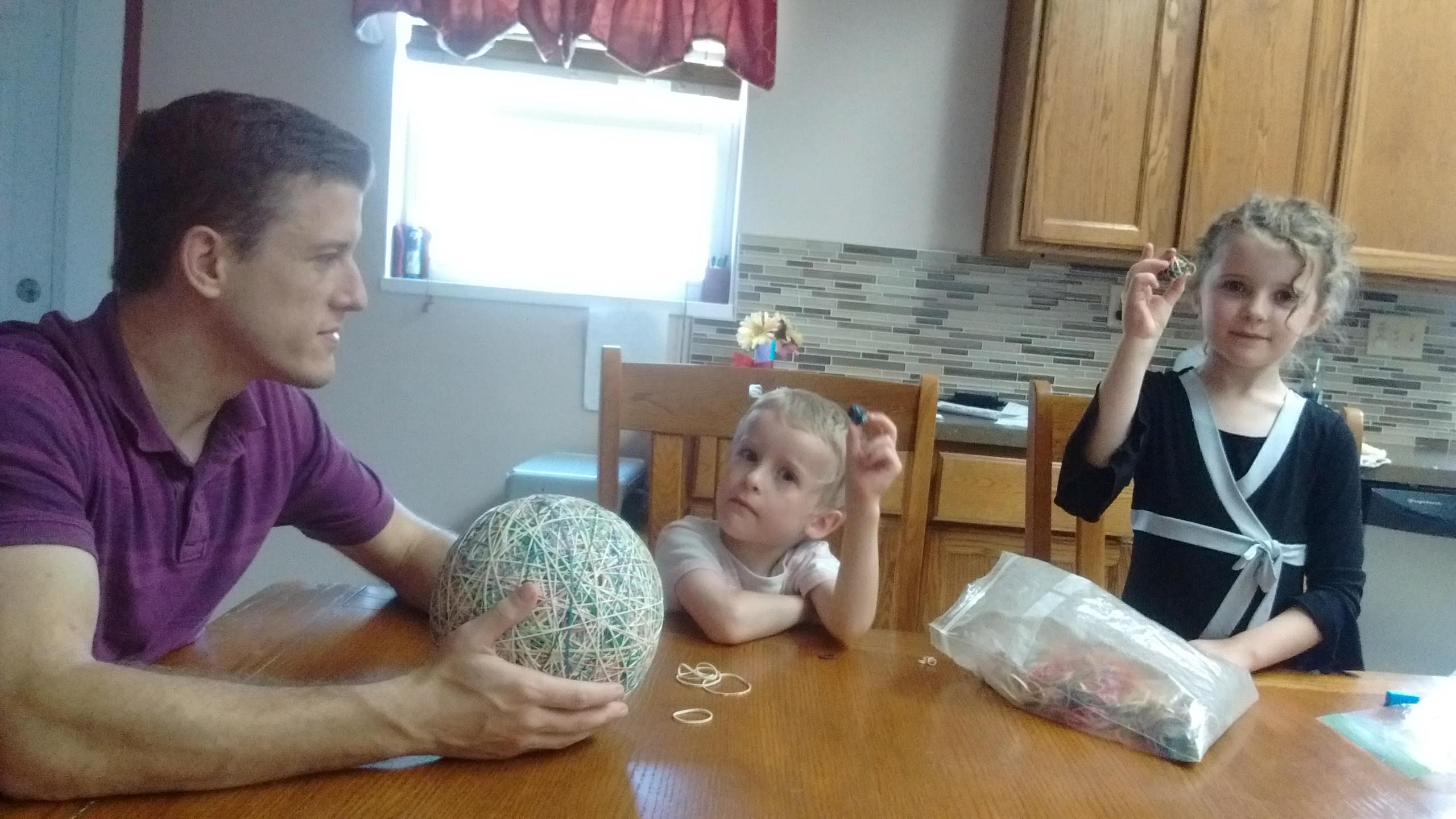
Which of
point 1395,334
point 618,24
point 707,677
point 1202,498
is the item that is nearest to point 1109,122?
point 1395,334

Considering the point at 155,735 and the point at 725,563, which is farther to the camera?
the point at 725,563

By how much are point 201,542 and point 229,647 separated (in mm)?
96

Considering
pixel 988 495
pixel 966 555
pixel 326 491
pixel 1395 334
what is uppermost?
pixel 1395 334

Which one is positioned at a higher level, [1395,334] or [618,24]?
[618,24]

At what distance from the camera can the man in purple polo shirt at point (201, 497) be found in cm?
57

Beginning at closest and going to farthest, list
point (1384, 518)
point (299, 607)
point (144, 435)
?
point (144, 435) < point (299, 607) < point (1384, 518)

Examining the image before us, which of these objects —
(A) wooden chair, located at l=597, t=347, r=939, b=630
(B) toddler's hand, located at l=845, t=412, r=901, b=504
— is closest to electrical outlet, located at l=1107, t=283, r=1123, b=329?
(A) wooden chair, located at l=597, t=347, r=939, b=630

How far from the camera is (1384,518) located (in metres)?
1.90

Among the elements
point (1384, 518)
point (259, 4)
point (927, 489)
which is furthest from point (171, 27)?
point (1384, 518)

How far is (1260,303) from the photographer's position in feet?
3.83

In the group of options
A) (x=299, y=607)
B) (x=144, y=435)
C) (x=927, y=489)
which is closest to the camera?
(x=144, y=435)

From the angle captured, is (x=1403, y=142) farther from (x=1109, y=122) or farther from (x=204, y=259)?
(x=204, y=259)

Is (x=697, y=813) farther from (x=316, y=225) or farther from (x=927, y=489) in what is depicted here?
(x=927, y=489)

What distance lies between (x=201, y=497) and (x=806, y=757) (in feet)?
1.84
